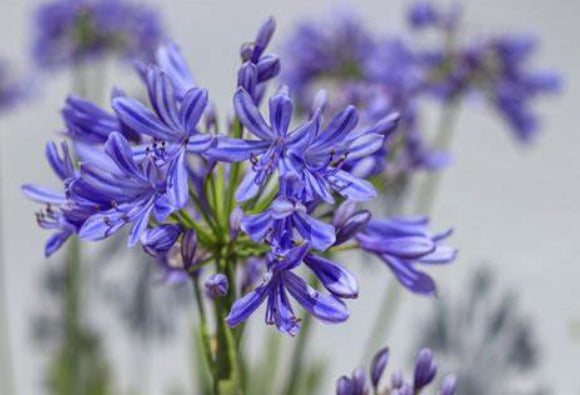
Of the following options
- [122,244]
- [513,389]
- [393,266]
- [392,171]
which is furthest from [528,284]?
[393,266]

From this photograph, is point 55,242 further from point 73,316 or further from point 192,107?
point 73,316

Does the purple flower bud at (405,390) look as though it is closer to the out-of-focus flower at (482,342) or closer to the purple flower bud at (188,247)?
the purple flower bud at (188,247)

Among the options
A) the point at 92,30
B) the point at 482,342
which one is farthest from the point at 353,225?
the point at 92,30

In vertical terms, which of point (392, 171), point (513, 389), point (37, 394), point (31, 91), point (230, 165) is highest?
point (31, 91)

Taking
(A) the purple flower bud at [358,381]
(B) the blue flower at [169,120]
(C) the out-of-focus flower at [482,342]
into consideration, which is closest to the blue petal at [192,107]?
(B) the blue flower at [169,120]

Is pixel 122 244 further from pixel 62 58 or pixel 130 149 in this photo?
pixel 130 149
